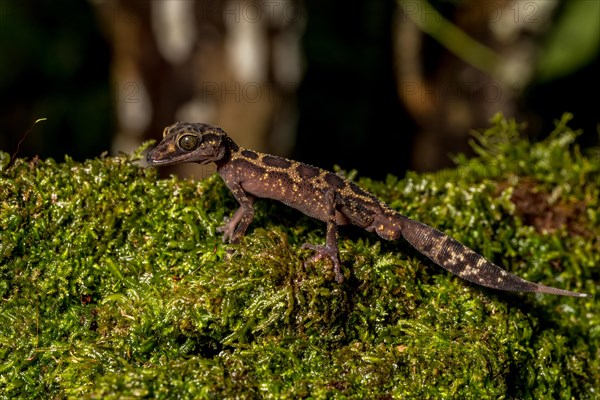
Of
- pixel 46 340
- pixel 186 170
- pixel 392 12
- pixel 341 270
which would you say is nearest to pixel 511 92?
pixel 392 12

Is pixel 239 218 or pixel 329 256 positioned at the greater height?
pixel 239 218

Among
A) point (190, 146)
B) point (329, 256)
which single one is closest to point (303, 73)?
point (190, 146)

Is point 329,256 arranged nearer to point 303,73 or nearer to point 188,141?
point 188,141

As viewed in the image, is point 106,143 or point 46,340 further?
point 106,143

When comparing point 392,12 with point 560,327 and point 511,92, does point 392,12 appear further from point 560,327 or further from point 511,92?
point 560,327

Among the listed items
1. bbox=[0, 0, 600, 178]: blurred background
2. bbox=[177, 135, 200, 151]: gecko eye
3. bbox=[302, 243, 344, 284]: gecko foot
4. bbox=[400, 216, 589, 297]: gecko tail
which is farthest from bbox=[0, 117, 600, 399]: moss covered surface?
bbox=[0, 0, 600, 178]: blurred background

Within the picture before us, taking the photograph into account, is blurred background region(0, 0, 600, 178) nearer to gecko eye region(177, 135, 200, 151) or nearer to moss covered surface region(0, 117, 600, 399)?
gecko eye region(177, 135, 200, 151)
